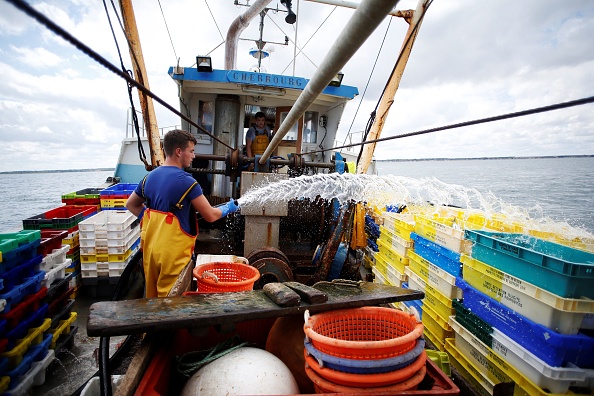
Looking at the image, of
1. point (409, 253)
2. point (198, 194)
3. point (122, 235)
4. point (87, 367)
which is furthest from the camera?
point (122, 235)

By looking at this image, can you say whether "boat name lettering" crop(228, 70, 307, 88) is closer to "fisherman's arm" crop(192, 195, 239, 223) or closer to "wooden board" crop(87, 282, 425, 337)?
"fisherman's arm" crop(192, 195, 239, 223)

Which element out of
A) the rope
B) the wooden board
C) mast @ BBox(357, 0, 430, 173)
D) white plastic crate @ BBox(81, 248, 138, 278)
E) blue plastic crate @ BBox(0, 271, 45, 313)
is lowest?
white plastic crate @ BBox(81, 248, 138, 278)

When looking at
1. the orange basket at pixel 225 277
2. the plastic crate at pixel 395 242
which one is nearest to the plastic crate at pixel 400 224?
the plastic crate at pixel 395 242

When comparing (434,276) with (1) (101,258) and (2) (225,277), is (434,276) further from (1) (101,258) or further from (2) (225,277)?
(1) (101,258)

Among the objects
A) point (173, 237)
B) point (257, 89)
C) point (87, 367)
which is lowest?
point (87, 367)

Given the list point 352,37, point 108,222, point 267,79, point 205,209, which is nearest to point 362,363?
point 352,37

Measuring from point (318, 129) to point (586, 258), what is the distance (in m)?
7.24

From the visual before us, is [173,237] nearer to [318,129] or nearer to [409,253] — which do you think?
[409,253]

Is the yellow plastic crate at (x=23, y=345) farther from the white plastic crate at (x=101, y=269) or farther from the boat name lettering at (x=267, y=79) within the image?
Result: the boat name lettering at (x=267, y=79)

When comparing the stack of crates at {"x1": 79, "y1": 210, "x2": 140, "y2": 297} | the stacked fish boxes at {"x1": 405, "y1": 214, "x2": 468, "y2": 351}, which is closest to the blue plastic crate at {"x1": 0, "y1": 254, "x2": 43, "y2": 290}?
the stack of crates at {"x1": 79, "y1": 210, "x2": 140, "y2": 297}

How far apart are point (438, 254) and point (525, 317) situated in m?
1.10

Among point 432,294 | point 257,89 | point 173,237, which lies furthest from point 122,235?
point 432,294

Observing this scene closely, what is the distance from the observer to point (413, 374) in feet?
5.10

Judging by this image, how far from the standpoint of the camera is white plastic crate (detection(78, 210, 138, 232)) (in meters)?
5.00
